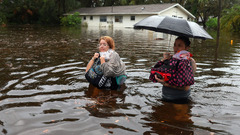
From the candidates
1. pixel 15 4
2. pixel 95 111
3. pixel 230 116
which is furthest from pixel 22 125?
pixel 15 4

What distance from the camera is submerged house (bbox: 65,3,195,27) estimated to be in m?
34.5

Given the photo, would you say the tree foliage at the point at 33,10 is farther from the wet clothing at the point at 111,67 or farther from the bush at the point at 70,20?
the wet clothing at the point at 111,67

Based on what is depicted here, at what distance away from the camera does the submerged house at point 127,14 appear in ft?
113

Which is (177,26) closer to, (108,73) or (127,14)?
(108,73)

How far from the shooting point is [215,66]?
746 centimetres

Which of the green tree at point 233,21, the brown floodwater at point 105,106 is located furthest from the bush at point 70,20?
the brown floodwater at point 105,106

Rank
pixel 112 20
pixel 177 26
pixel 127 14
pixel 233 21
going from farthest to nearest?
pixel 112 20, pixel 127 14, pixel 233 21, pixel 177 26

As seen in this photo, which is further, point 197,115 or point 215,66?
point 215,66

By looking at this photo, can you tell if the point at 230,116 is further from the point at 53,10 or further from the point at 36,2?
the point at 36,2

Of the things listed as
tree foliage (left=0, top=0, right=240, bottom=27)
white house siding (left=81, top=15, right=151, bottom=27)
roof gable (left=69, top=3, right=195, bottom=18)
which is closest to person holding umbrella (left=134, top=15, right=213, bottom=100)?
roof gable (left=69, top=3, right=195, bottom=18)

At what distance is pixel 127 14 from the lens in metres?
36.9

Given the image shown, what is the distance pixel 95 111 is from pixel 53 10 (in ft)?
140

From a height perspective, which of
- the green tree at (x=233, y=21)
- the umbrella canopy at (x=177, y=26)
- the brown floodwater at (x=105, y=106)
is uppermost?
the green tree at (x=233, y=21)

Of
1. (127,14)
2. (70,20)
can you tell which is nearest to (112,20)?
(127,14)
